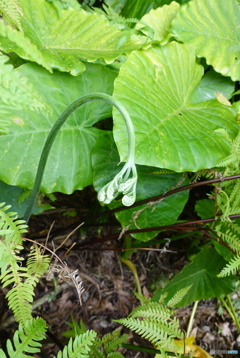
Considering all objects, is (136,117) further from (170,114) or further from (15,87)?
(15,87)

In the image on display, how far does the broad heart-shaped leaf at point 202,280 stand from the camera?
162 centimetres

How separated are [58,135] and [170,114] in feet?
1.39

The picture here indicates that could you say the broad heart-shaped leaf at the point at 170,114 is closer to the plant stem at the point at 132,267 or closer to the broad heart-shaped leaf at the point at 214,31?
the broad heart-shaped leaf at the point at 214,31

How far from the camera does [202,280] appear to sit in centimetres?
167

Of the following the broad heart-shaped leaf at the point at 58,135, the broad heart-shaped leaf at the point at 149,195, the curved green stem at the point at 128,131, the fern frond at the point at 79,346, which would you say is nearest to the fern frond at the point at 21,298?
the fern frond at the point at 79,346

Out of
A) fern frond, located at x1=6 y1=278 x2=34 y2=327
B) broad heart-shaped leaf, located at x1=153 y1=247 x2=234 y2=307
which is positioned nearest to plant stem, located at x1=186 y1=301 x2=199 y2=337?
broad heart-shaped leaf, located at x1=153 y1=247 x2=234 y2=307

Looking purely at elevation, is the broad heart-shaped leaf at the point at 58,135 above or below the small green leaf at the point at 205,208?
above

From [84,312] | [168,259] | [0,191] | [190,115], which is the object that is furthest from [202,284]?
[0,191]

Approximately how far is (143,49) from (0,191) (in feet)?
2.53

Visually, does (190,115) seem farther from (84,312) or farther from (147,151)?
(84,312)

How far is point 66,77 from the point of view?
135 cm

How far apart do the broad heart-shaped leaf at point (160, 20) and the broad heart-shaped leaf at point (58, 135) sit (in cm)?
34

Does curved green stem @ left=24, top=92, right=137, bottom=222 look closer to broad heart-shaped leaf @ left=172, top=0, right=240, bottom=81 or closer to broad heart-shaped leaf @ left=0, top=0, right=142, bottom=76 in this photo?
broad heart-shaped leaf @ left=0, top=0, right=142, bottom=76

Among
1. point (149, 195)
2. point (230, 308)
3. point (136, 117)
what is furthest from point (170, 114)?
point (230, 308)
